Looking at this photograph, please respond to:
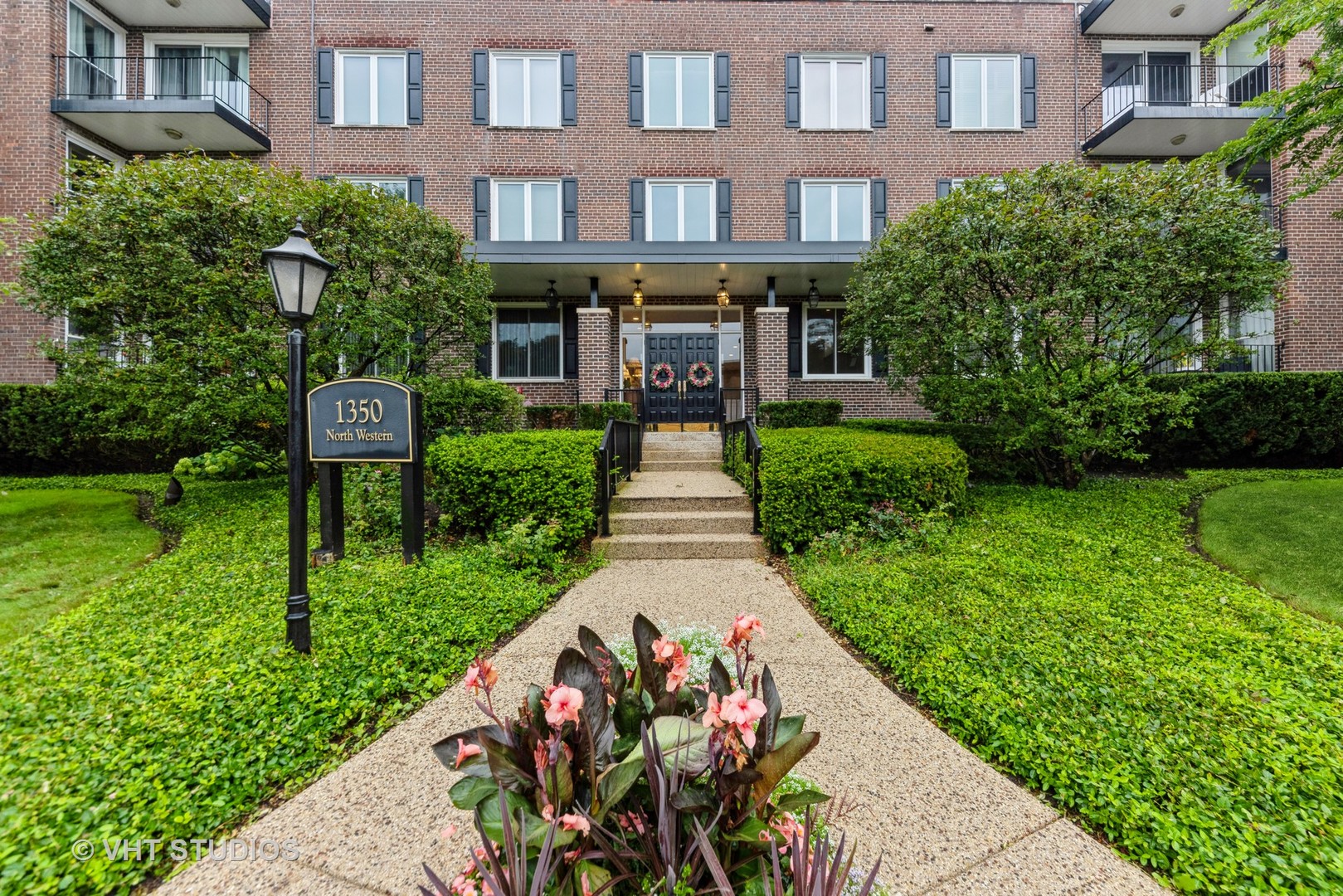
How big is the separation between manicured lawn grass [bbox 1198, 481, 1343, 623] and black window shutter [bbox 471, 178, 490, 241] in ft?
40.4

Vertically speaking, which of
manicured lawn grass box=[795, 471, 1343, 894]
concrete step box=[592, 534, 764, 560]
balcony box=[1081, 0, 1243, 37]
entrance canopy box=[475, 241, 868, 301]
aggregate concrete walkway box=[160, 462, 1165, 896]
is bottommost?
aggregate concrete walkway box=[160, 462, 1165, 896]

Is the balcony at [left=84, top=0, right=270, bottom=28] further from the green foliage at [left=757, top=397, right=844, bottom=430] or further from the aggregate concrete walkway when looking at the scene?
the aggregate concrete walkway

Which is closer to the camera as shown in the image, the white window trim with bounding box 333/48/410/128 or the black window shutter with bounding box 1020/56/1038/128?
the white window trim with bounding box 333/48/410/128

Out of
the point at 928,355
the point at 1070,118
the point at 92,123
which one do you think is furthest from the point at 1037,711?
the point at 92,123

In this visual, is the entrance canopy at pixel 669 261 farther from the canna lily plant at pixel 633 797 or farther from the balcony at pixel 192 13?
the canna lily plant at pixel 633 797

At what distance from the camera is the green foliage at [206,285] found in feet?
18.4

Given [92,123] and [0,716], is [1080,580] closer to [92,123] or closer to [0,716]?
[0,716]

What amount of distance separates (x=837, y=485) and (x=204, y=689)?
4696 mm

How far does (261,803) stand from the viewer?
1935 mm

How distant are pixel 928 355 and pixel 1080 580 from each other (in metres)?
3.48

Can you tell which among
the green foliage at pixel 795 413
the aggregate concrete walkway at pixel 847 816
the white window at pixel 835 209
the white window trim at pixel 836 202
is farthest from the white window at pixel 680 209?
the aggregate concrete walkway at pixel 847 816

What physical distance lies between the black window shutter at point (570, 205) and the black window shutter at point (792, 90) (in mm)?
4864

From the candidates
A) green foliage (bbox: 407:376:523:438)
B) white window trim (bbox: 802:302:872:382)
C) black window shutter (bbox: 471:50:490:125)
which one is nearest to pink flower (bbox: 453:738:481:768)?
green foliage (bbox: 407:376:523:438)

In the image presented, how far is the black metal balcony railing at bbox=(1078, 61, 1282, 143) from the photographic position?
446 inches
